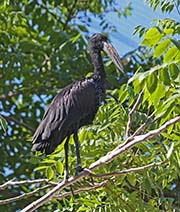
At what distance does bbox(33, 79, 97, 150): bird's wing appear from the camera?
2.63 meters

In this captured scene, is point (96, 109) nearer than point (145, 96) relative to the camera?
No

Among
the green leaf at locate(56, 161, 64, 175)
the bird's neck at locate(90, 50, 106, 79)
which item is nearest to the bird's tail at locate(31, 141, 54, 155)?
the green leaf at locate(56, 161, 64, 175)

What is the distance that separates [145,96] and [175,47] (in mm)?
261

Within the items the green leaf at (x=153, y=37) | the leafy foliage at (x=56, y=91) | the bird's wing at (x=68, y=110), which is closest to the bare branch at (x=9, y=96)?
the leafy foliage at (x=56, y=91)

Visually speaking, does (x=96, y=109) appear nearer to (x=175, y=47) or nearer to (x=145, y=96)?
(x=145, y=96)

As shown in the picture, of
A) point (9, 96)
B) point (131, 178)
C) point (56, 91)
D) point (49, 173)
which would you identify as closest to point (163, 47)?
point (131, 178)

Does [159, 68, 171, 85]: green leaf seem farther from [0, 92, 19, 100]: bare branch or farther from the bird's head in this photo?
[0, 92, 19, 100]: bare branch

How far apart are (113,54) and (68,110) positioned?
1.06ft

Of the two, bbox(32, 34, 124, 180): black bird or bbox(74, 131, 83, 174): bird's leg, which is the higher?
bbox(32, 34, 124, 180): black bird

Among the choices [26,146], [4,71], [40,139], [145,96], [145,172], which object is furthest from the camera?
[26,146]

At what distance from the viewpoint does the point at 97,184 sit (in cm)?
Result: 256

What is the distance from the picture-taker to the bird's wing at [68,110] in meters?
2.63

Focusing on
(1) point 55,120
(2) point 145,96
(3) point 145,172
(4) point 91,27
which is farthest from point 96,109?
(4) point 91,27

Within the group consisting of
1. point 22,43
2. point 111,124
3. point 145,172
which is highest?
point 22,43
